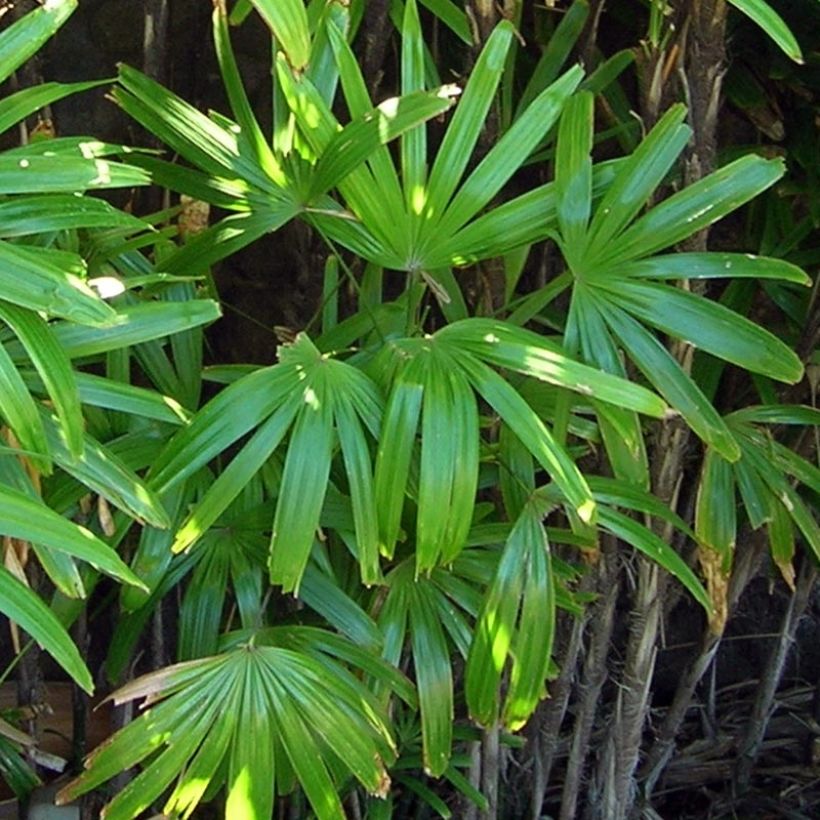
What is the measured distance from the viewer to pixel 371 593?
129cm

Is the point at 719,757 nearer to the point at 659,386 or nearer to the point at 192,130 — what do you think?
the point at 659,386

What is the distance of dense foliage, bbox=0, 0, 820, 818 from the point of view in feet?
3.33

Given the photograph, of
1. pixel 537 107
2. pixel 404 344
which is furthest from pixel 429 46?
pixel 404 344

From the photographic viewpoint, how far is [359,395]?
1.07m

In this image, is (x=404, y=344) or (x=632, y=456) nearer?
(x=404, y=344)

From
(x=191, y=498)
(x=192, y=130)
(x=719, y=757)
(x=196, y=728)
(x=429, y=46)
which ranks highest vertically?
(x=429, y=46)

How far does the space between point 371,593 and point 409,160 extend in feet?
1.48

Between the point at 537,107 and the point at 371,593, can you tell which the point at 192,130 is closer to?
the point at 537,107

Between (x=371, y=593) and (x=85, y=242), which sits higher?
(x=85, y=242)

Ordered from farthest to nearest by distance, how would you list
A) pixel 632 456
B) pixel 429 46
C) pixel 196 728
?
pixel 429 46
pixel 632 456
pixel 196 728

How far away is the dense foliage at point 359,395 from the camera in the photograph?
102cm

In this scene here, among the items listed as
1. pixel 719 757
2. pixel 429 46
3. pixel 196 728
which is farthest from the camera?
pixel 719 757

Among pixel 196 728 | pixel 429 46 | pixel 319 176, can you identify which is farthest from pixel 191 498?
pixel 429 46

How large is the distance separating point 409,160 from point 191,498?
1.25ft
